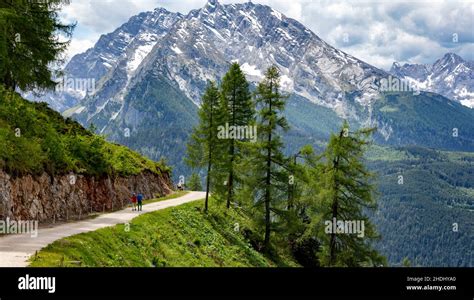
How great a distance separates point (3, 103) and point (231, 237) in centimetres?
2178

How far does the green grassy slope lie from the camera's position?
20.0 m

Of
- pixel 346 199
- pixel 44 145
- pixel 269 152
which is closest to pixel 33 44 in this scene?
pixel 44 145

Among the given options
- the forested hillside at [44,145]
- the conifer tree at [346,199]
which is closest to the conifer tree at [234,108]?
the forested hillside at [44,145]

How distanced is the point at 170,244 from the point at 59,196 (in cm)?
760

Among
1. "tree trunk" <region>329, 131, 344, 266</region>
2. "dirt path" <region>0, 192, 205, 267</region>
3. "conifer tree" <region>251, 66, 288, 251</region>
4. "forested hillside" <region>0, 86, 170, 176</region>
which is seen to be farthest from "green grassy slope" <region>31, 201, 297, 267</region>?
"tree trunk" <region>329, 131, 344, 266</region>

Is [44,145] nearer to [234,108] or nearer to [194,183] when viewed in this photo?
[234,108]

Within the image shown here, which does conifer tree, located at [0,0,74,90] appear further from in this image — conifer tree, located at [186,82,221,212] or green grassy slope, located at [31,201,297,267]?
green grassy slope, located at [31,201,297,267]

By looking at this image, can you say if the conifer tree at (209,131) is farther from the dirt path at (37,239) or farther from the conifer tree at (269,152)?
the dirt path at (37,239)

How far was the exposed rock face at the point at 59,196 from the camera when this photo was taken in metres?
24.8

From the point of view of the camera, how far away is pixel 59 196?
2998cm

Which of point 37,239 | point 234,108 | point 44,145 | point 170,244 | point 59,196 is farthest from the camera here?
point 234,108

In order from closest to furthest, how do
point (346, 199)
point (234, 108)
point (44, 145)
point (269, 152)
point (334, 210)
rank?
1. point (44, 145)
2. point (334, 210)
3. point (346, 199)
4. point (269, 152)
5. point (234, 108)

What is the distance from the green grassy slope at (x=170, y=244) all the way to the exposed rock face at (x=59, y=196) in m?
4.24

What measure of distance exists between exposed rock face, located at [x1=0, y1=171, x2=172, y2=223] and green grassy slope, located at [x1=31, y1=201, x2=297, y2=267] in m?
4.24
